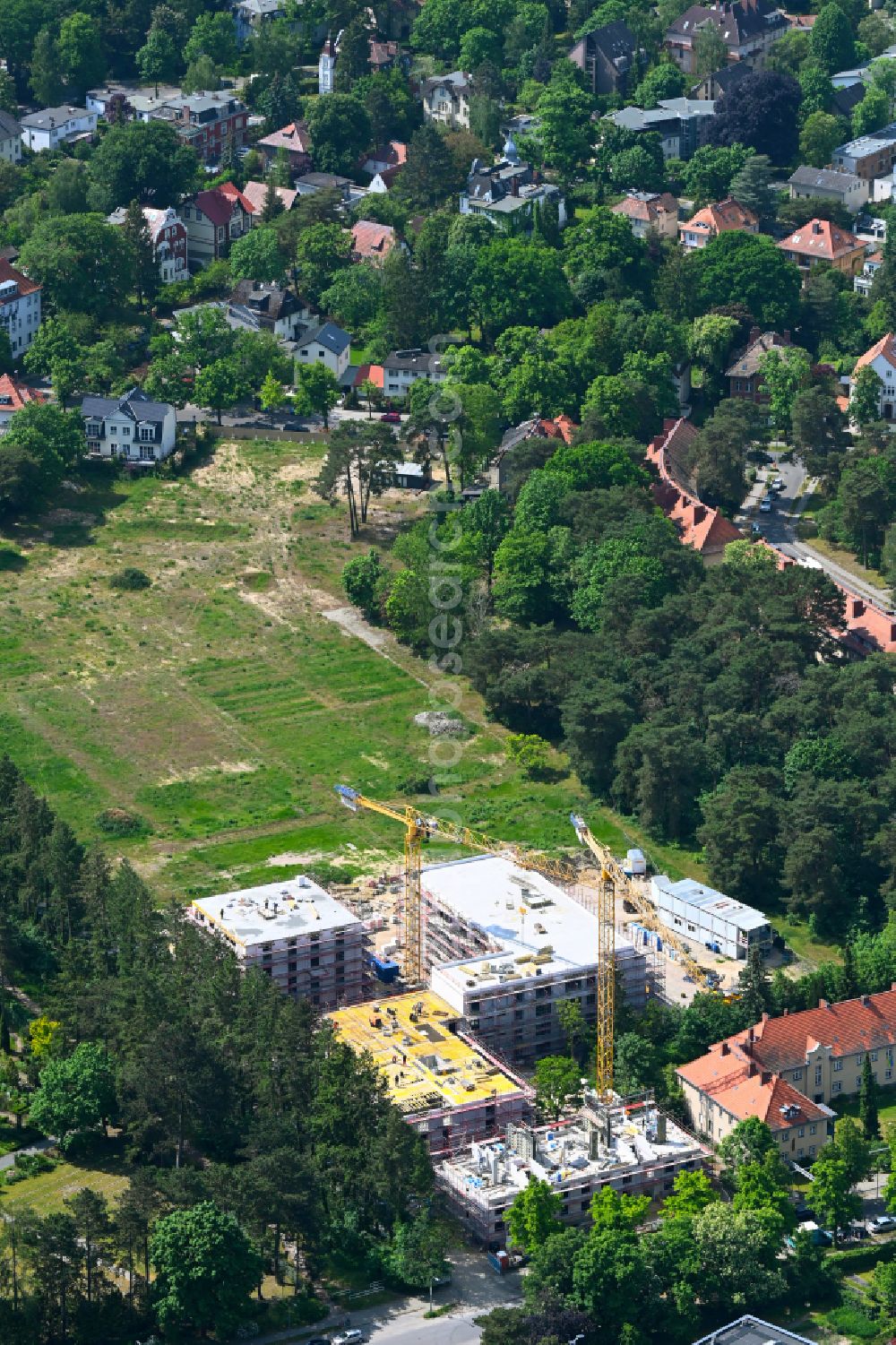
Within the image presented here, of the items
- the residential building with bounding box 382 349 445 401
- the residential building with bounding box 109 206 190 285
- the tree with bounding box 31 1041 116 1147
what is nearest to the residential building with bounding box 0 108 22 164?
the residential building with bounding box 109 206 190 285

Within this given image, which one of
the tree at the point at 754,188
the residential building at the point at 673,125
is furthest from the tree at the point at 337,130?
the tree at the point at 754,188

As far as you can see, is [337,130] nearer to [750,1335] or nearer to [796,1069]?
[796,1069]

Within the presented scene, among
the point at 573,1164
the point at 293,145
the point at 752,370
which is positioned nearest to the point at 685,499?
the point at 752,370

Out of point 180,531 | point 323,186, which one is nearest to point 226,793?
point 180,531

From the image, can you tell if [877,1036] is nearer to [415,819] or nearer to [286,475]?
[415,819]

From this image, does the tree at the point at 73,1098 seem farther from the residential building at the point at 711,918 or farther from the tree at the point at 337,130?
the tree at the point at 337,130
